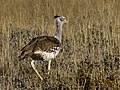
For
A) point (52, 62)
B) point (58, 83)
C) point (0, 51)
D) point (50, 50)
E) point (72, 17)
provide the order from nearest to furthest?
point (58, 83) < point (50, 50) < point (52, 62) < point (0, 51) < point (72, 17)

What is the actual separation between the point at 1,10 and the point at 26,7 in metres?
0.49

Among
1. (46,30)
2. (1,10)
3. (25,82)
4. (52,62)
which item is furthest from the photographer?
(1,10)

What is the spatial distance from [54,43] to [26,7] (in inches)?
136

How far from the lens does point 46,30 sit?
6855mm

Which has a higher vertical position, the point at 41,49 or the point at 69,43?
the point at 41,49

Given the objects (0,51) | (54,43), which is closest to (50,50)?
(54,43)

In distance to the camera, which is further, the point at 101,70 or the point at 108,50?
the point at 108,50

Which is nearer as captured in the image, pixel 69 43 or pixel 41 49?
pixel 41 49

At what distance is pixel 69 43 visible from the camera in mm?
5996

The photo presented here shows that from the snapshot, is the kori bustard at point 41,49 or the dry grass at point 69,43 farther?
the kori bustard at point 41,49

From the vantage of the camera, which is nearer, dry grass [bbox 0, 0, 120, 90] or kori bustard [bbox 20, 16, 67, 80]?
dry grass [bbox 0, 0, 120, 90]

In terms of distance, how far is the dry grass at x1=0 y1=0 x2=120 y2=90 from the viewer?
13.3ft

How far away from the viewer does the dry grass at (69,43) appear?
4.06 m

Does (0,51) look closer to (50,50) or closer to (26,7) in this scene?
(50,50)
